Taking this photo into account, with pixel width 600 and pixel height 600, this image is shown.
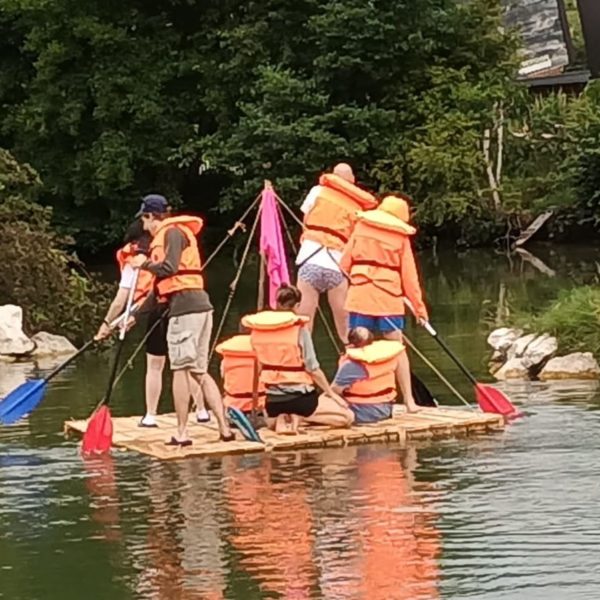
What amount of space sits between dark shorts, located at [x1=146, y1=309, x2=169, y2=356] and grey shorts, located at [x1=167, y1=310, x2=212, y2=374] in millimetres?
540

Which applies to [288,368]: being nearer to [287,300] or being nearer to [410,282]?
[287,300]

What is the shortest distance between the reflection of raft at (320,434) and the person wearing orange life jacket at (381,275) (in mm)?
588

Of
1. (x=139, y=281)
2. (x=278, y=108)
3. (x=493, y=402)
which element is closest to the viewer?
(x=493, y=402)

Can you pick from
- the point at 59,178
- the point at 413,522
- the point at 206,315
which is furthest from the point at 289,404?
the point at 59,178

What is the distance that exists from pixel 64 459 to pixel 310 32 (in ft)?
95.6

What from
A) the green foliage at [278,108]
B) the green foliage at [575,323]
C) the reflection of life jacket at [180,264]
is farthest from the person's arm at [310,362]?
the green foliage at [278,108]

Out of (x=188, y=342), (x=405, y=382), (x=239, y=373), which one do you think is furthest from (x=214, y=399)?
(x=405, y=382)

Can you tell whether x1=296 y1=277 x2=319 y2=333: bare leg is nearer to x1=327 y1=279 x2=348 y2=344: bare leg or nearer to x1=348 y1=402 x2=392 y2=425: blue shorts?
x1=327 y1=279 x2=348 y2=344: bare leg

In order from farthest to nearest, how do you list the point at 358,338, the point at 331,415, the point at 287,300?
the point at 358,338 < the point at 331,415 < the point at 287,300

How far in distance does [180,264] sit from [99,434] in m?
1.22

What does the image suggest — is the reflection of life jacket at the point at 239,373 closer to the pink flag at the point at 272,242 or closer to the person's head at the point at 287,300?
the person's head at the point at 287,300

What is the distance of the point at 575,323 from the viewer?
15.3 metres

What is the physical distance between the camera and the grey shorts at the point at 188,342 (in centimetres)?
1120

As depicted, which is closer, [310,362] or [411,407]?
[310,362]
